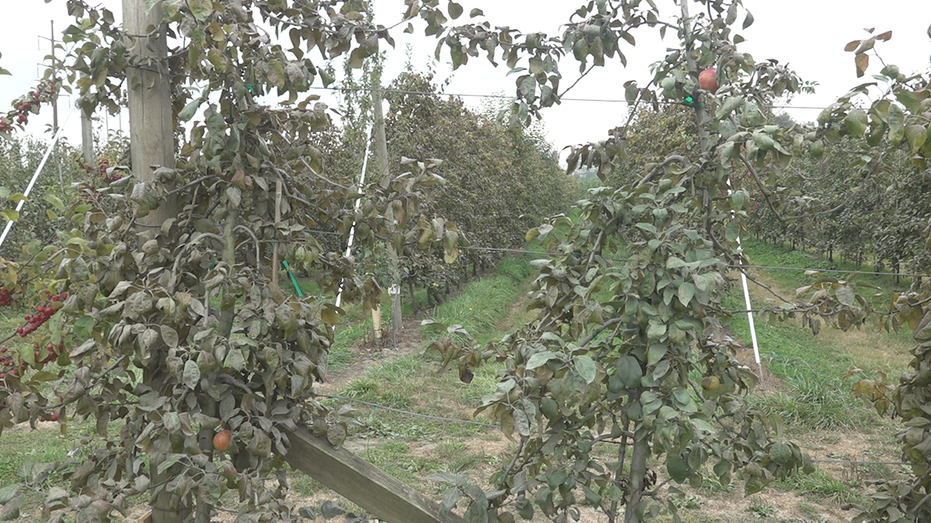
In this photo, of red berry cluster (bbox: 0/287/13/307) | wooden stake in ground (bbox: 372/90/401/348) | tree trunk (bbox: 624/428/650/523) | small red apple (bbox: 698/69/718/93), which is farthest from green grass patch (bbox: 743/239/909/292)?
red berry cluster (bbox: 0/287/13/307)

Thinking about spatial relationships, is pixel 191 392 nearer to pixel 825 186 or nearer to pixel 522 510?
pixel 522 510

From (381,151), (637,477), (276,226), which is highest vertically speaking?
(381,151)

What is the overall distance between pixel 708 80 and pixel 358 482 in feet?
4.41

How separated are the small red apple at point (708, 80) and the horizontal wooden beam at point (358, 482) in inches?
49.9

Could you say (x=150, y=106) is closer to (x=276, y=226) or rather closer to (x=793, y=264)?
(x=276, y=226)

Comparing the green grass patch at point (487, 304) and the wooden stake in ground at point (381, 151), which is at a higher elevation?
the wooden stake in ground at point (381, 151)

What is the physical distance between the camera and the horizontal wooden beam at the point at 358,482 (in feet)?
5.15

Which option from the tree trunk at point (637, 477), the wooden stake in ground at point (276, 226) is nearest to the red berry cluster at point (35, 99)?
the wooden stake in ground at point (276, 226)

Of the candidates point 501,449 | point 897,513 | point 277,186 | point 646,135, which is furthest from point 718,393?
point 646,135

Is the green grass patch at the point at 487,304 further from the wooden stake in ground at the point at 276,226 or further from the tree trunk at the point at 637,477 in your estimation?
the wooden stake in ground at the point at 276,226

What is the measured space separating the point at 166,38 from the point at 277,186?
459 mm

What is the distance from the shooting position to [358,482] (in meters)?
1.58

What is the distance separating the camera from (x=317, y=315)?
60.4 inches

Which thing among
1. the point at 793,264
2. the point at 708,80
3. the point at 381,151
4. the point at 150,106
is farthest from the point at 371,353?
the point at 793,264
